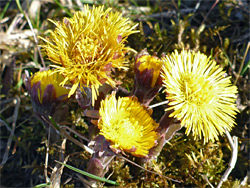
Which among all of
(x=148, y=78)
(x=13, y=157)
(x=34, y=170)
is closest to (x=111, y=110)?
(x=148, y=78)

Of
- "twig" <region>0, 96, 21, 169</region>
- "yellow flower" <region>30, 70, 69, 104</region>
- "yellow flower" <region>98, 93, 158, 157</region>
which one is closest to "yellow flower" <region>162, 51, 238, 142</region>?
"yellow flower" <region>98, 93, 158, 157</region>

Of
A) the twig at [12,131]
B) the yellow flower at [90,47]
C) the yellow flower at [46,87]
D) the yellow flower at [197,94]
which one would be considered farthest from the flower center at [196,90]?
the twig at [12,131]

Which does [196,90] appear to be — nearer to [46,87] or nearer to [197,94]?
[197,94]

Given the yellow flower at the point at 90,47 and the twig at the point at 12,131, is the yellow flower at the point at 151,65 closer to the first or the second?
the yellow flower at the point at 90,47

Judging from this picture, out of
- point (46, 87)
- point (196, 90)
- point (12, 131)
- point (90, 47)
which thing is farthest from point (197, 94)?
point (12, 131)

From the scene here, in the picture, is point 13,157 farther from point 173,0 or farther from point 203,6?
point 203,6

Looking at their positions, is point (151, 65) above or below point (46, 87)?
above
